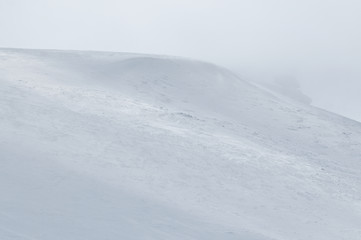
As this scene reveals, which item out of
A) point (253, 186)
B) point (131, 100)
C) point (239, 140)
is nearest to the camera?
point (253, 186)

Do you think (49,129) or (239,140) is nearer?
(49,129)

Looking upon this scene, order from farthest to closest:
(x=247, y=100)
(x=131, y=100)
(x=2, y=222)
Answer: (x=247, y=100)
(x=131, y=100)
(x=2, y=222)

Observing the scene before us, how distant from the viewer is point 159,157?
11805 millimetres

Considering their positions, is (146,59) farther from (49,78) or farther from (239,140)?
(239,140)

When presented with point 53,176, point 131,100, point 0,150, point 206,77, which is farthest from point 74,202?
point 206,77

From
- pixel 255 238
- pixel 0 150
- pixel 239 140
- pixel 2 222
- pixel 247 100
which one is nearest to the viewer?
pixel 2 222

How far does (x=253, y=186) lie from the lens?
1144 cm

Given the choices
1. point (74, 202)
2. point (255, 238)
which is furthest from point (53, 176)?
point (255, 238)

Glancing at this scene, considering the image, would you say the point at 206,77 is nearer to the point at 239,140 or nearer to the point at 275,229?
the point at 239,140

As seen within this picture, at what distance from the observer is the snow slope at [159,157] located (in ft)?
29.4

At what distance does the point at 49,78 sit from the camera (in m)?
16.0

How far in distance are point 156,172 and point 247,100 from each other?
751cm

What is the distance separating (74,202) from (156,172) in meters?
2.19

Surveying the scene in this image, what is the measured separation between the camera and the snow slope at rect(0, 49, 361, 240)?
8961mm
